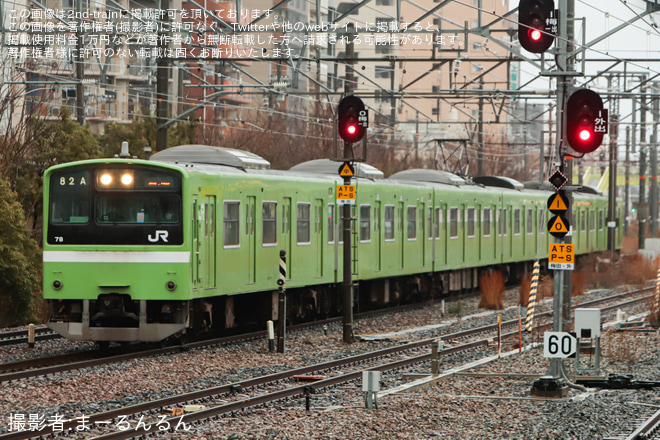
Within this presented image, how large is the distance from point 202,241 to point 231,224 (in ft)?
3.91

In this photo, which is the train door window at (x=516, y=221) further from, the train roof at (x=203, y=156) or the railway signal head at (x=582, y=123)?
the railway signal head at (x=582, y=123)

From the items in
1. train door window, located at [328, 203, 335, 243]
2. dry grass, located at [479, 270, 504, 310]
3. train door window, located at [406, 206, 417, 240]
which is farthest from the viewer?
dry grass, located at [479, 270, 504, 310]

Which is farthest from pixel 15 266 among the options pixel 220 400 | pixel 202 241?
pixel 220 400

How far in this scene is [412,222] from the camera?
995 inches

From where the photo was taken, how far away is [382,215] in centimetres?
2341

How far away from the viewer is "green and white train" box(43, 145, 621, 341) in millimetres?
15617

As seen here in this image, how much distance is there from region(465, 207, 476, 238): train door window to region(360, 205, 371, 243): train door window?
258 inches

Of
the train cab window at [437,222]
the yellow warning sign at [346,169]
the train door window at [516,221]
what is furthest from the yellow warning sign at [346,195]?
the train door window at [516,221]

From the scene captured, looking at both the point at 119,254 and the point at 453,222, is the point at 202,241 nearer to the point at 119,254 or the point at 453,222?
the point at 119,254

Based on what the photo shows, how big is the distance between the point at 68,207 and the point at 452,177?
48.1 feet

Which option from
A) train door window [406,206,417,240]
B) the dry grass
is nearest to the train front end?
train door window [406,206,417,240]

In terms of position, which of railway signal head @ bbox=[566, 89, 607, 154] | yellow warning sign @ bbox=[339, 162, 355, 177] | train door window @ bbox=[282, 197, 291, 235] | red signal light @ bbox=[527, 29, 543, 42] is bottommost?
train door window @ bbox=[282, 197, 291, 235]

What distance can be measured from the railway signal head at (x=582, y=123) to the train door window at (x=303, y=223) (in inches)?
289

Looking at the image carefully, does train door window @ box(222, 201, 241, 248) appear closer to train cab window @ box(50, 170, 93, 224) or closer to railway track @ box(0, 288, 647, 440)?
train cab window @ box(50, 170, 93, 224)
